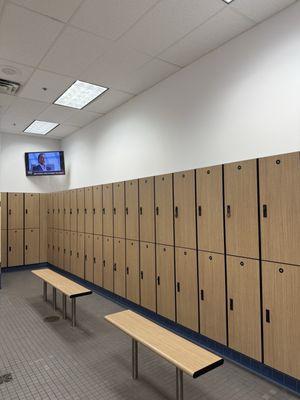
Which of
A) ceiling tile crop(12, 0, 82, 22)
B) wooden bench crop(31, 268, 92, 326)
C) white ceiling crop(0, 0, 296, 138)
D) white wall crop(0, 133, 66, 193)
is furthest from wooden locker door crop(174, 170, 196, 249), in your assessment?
white wall crop(0, 133, 66, 193)

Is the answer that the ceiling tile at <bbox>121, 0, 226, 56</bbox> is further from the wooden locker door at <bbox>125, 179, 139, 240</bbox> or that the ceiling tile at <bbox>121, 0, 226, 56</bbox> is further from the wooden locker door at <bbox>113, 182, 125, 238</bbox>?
the wooden locker door at <bbox>113, 182, 125, 238</bbox>

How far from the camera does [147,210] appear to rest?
399 cm

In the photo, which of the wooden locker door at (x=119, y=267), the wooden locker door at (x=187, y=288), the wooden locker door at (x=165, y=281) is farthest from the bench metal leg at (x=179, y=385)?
the wooden locker door at (x=119, y=267)

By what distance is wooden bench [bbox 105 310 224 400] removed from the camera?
197cm

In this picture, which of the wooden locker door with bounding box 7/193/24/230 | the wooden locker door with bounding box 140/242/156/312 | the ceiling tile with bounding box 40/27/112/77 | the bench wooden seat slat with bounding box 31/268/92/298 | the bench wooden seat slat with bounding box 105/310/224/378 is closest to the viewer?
the bench wooden seat slat with bounding box 105/310/224/378

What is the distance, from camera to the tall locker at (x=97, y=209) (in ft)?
16.8

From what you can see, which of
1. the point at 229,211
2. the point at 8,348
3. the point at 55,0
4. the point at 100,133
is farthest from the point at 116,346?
the point at 100,133

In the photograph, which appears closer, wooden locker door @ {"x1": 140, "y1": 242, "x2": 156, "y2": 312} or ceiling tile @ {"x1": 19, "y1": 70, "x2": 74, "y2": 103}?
wooden locker door @ {"x1": 140, "y1": 242, "x2": 156, "y2": 312}

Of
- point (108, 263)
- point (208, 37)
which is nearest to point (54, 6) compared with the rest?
point (208, 37)

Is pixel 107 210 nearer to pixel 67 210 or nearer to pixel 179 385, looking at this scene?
pixel 67 210

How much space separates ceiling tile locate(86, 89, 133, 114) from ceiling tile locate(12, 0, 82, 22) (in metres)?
1.82

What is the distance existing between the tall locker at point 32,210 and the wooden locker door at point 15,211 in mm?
117

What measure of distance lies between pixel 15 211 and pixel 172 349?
19.7 feet

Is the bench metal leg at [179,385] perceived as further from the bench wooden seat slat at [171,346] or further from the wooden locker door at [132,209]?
the wooden locker door at [132,209]
